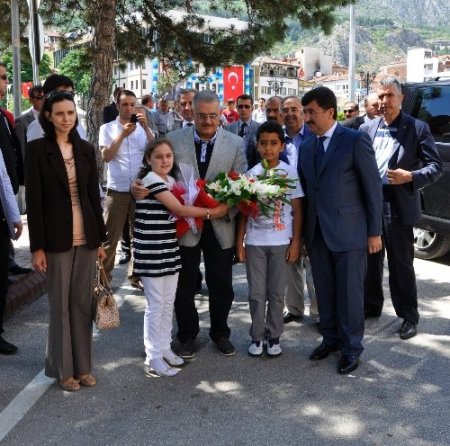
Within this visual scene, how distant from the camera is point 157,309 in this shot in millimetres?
3994

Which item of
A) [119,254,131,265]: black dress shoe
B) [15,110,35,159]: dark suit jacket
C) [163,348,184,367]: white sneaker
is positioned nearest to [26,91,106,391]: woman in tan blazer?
[163,348,184,367]: white sneaker

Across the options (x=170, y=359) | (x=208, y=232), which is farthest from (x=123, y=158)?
(x=170, y=359)

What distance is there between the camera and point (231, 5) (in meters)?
11.1

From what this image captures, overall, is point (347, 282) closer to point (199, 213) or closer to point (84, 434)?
point (199, 213)

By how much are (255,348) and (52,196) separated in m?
1.88

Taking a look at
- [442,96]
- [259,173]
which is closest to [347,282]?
[259,173]

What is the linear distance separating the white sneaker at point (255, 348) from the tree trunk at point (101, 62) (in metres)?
5.16

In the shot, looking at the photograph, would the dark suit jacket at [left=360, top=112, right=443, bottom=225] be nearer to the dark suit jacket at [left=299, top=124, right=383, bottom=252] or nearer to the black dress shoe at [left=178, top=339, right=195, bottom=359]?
the dark suit jacket at [left=299, top=124, right=383, bottom=252]

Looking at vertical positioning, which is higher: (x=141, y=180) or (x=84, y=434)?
(x=141, y=180)

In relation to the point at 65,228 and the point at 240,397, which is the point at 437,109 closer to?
the point at 240,397

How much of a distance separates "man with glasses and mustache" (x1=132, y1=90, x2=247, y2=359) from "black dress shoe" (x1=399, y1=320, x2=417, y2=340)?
55.9 inches

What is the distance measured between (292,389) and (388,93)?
2.41 metres

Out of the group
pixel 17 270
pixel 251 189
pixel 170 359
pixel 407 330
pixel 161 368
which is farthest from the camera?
pixel 17 270

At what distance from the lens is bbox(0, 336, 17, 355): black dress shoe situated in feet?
14.4
